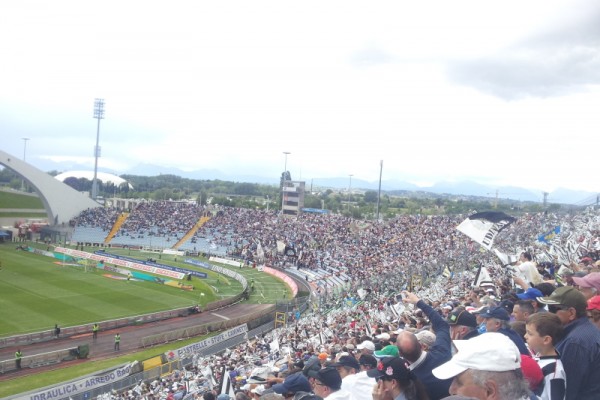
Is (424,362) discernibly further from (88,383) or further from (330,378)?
(88,383)

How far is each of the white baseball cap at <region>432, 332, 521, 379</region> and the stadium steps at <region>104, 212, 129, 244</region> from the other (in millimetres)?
70847

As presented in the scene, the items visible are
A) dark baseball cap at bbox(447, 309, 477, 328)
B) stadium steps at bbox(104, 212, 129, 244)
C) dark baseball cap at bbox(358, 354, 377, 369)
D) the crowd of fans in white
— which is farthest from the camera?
stadium steps at bbox(104, 212, 129, 244)

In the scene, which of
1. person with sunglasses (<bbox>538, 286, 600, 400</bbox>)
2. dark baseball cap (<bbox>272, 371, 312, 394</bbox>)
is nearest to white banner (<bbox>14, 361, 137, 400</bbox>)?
dark baseball cap (<bbox>272, 371, 312, 394</bbox>)

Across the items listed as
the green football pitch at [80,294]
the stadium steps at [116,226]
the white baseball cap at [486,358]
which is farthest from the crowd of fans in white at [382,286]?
the green football pitch at [80,294]

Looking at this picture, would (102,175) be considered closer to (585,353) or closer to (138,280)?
(138,280)

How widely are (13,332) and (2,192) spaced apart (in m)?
81.5

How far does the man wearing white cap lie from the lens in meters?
2.95

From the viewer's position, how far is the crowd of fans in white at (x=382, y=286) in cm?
517

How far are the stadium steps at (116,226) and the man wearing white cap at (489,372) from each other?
70858 mm

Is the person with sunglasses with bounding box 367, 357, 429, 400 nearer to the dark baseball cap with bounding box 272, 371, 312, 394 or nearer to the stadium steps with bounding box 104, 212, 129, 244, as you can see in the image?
the dark baseball cap with bounding box 272, 371, 312, 394

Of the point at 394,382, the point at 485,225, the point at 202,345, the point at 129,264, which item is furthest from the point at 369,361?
the point at 129,264

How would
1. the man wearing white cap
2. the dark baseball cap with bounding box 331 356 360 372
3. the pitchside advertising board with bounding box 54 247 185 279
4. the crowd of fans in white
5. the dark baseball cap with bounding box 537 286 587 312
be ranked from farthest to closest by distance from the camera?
the pitchside advertising board with bounding box 54 247 185 279 < the dark baseball cap with bounding box 331 356 360 372 < the crowd of fans in white < the dark baseball cap with bounding box 537 286 587 312 < the man wearing white cap

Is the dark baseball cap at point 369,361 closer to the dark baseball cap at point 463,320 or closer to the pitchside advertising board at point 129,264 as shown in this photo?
the dark baseball cap at point 463,320

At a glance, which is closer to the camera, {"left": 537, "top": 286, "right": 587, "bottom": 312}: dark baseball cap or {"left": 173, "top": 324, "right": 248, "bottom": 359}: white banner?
{"left": 537, "top": 286, "right": 587, "bottom": 312}: dark baseball cap
